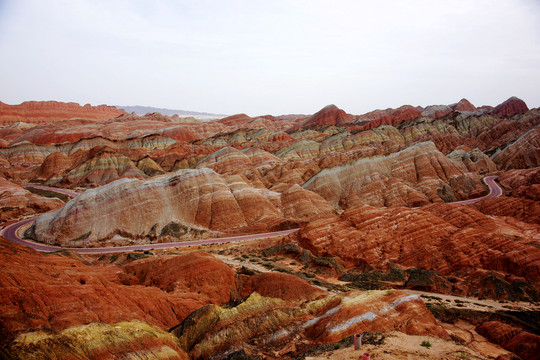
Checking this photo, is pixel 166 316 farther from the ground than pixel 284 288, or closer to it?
closer to it

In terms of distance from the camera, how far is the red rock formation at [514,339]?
16.4 metres

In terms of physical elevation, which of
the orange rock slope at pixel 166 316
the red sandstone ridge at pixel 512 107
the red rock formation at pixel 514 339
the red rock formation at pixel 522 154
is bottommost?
the red rock formation at pixel 514 339

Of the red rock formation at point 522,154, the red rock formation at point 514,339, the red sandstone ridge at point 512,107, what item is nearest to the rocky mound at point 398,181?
the red rock formation at point 522,154

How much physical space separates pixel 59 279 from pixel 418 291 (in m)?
29.4

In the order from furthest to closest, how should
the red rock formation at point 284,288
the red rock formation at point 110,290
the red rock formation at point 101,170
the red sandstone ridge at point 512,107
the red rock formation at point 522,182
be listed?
the red sandstone ridge at point 512,107
the red rock formation at point 101,170
the red rock formation at point 522,182
the red rock formation at point 284,288
the red rock formation at point 110,290

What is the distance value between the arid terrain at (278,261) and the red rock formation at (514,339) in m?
0.08

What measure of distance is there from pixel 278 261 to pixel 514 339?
81.9 feet

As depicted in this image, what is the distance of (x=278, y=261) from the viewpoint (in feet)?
129

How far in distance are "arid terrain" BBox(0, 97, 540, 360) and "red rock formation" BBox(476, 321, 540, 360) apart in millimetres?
82

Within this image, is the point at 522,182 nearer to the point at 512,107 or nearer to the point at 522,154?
the point at 522,154

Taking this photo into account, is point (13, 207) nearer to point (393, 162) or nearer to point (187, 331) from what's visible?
point (187, 331)

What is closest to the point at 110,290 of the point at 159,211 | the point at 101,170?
the point at 159,211

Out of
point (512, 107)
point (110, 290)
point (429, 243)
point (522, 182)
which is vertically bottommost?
point (429, 243)

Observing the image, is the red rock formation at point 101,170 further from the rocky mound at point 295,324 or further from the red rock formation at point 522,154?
the red rock formation at point 522,154
